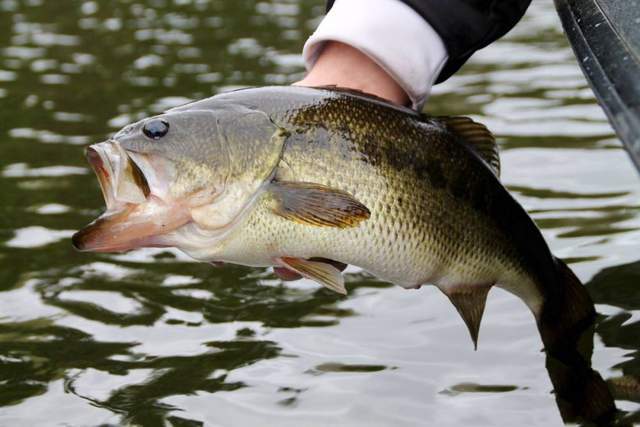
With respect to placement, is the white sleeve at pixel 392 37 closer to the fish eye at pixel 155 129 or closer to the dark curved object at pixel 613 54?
the dark curved object at pixel 613 54

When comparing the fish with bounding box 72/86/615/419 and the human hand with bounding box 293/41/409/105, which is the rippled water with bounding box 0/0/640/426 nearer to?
the fish with bounding box 72/86/615/419

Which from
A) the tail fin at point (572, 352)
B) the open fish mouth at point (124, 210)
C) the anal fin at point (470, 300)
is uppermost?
the open fish mouth at point (124, 210)

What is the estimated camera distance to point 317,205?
3.16 metres

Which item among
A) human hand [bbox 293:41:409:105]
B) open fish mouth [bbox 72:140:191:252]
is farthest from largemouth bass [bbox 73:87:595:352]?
human hand [bbox 293:41:409:105]

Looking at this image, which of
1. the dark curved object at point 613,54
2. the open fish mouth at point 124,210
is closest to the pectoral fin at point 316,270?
the open fish mouth at point 124,210

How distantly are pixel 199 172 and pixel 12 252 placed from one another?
7.26 feet

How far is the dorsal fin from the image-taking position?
11.5ft

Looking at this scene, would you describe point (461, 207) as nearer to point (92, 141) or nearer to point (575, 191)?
point (575, 191)

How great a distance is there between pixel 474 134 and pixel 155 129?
0.95 metres

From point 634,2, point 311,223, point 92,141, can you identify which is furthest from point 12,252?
point 634,2

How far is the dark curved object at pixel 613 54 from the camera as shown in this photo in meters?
2.68

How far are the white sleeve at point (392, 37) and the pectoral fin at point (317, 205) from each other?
30.3 inches

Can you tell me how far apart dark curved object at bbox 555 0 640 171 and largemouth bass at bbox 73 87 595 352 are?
50 centimetres

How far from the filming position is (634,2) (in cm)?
300
